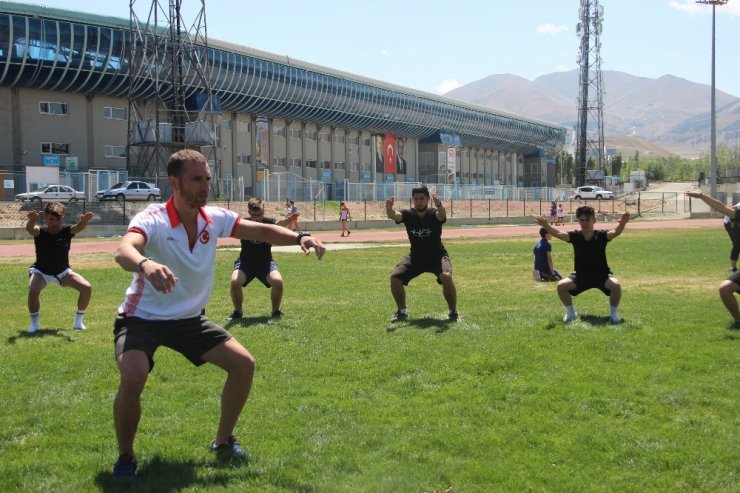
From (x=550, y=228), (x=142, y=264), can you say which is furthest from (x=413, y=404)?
(x=550, y=228)

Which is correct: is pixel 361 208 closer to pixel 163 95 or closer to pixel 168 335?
pixel 163 95

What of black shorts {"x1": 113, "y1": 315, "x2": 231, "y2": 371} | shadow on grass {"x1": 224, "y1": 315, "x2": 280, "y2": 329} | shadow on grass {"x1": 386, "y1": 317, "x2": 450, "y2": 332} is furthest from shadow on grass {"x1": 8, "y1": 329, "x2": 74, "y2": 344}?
black shorts {"x1": 113, "y1": 315, "x2": 231, "y2": 371}

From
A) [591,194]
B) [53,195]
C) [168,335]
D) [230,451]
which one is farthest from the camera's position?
[591,194]

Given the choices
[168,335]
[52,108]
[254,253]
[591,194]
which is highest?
[52,108]

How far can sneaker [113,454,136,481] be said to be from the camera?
512 cm

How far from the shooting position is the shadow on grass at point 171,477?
504cm

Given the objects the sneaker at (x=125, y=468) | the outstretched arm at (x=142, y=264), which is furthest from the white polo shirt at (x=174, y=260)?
the sneaker at (x=125, y=468)

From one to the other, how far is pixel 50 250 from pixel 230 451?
651 centimetres

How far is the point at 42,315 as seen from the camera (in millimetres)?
12633

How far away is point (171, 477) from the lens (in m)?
5.20

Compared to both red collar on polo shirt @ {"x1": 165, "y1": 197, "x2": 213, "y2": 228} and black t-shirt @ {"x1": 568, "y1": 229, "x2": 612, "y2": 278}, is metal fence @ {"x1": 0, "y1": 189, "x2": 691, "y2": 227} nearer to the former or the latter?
black t-shirt @ {"x1": 568, "y1": 229, "x2": 612, "y2": 278}

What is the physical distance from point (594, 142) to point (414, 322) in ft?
350

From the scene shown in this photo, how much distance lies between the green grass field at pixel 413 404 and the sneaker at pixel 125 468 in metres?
0.10

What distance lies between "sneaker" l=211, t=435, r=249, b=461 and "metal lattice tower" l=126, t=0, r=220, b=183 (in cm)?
5105
